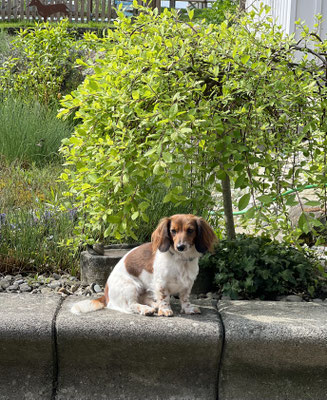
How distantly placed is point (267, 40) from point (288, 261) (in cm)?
140

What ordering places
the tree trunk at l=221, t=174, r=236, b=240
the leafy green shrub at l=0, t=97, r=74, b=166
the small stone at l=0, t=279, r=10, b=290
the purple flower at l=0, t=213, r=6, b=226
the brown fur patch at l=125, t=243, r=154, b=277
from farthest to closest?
1. the leafy green shrub at l=0, t=97, r=74, b=166
2. the purple flower at l=0, t=213, r=6, b=226
3. the tree trunk at l=221, t=174, r=236, b=240
4. the small stone at l=0, t=279, r=10, b=290
5. the brown fur patch at l=125, t=243, r=154, b=277

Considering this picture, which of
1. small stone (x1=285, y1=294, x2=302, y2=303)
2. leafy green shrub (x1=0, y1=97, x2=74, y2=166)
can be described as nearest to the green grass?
small stone (x1=285, y1=294, x2=302, y2=303)

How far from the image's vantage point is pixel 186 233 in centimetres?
302

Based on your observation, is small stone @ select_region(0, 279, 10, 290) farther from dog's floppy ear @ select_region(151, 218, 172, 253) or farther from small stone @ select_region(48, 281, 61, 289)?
dog's floppy ear @ select_region(151, 218, 172, 253)

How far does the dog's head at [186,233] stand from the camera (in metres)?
3.03

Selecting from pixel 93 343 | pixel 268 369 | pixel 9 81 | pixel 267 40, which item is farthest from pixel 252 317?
pixel 9 81

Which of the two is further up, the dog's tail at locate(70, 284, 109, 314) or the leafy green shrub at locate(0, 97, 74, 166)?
the leafy green shrub at locate(0, 97, 74, 166)

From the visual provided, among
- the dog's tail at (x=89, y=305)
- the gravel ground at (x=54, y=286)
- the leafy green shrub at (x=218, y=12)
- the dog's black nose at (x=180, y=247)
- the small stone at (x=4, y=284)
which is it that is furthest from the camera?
the leafy green shrub at (x=218, y=12)

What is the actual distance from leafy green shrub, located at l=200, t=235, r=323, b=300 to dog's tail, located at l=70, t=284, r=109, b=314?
0.72 meters

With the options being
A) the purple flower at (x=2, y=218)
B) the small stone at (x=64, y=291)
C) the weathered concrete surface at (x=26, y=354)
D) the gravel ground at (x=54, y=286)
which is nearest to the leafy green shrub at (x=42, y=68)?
the purple flower at (x=2, y=218)

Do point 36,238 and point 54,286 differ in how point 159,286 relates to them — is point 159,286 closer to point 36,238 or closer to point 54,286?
point 54,286

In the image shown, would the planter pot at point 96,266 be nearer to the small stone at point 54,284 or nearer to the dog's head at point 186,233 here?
the small stone at point 54,284

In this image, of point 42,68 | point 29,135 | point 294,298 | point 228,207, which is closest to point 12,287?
point 228,207

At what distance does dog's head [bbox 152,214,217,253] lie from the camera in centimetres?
303
